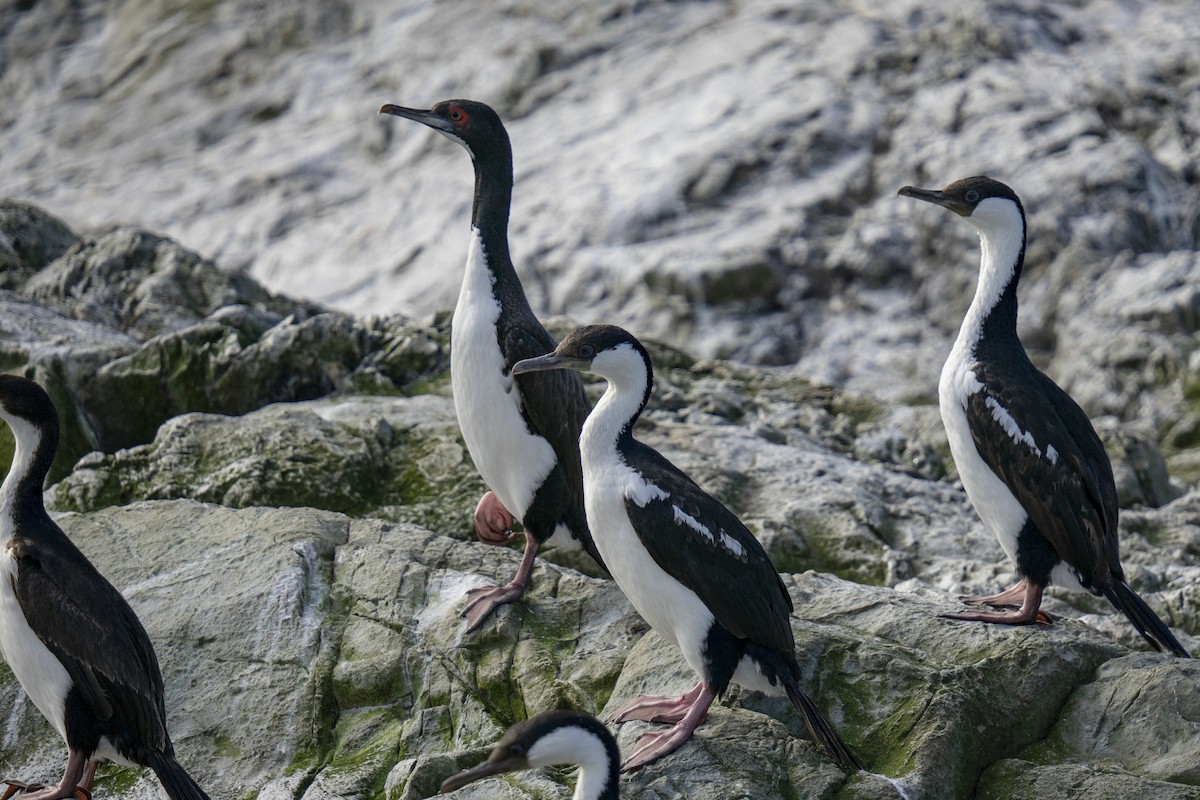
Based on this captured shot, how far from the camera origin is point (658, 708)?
5.79 metres

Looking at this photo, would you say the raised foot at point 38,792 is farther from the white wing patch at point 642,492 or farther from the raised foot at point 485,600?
the white wing patch at point 642,492

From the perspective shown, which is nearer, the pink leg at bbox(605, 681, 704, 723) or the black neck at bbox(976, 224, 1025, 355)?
the pink leg at bbox(605, 681, 704, 723)

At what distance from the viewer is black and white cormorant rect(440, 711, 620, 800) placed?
4.95m

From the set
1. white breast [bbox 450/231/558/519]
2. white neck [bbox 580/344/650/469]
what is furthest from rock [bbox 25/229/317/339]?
white neck [bbox 580/344/650/469]

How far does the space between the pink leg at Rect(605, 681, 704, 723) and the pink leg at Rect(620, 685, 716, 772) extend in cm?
4

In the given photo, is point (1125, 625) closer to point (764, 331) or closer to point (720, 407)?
point (720, 407)

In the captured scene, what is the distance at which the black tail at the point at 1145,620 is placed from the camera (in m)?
6.58

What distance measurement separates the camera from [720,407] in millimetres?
10844

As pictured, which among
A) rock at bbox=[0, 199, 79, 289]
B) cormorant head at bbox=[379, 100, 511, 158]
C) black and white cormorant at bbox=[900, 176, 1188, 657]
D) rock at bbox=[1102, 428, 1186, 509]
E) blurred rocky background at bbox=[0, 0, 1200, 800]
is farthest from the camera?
rock at bbox=[0, 199, 79, 289]

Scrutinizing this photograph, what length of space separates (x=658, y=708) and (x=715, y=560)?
647mm

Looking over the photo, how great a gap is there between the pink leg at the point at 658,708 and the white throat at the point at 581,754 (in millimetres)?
757

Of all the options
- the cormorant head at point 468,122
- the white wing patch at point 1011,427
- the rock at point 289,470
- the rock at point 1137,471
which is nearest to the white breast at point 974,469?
the white wing patch at point 1011,427

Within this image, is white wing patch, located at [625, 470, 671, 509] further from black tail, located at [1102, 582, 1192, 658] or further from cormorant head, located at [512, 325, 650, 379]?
black tail, located at [1102, 582, 1192, 658]

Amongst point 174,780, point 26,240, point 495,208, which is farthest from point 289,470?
point 26,240
